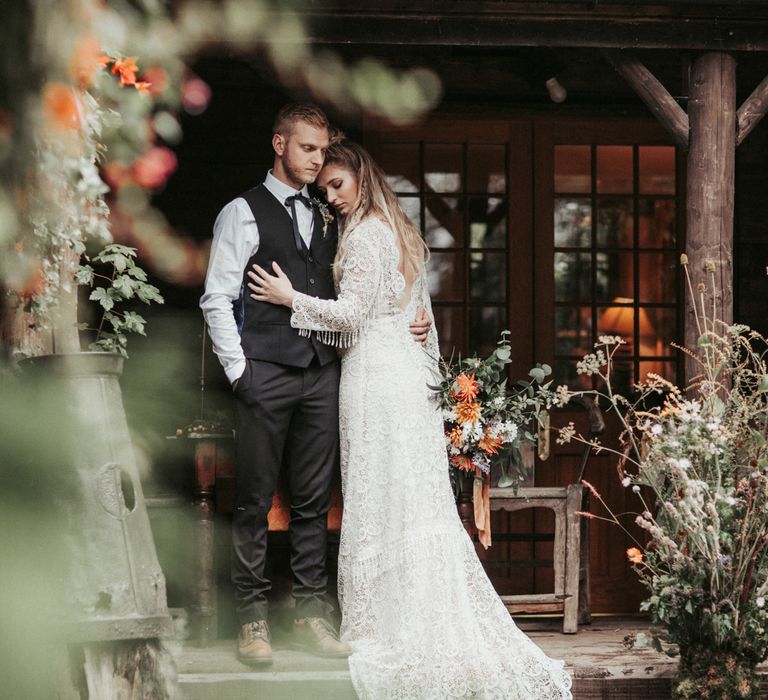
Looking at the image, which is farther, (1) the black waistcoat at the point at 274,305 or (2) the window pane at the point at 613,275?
(2) the window pane at the point at 613,275

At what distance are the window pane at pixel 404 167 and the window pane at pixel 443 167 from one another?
67 mm

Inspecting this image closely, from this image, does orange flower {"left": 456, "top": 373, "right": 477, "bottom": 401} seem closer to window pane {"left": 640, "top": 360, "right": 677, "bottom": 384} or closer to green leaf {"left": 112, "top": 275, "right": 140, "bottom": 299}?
green leaf {"left": 112, "top": 275, "right": 140, "bottom": 299}

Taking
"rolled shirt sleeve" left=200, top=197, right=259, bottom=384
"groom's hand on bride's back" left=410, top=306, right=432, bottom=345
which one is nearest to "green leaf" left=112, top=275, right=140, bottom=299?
"rolled shirt sleeve" left=200, top=197, right=259, bottom=384

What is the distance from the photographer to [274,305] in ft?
12.8

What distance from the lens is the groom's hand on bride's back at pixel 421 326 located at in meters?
4.17

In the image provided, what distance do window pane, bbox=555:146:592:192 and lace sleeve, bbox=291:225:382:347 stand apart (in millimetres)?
2727

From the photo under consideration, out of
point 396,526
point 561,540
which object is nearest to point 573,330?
point 561,540

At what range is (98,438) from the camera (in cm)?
98

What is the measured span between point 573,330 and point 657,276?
0.64 meters

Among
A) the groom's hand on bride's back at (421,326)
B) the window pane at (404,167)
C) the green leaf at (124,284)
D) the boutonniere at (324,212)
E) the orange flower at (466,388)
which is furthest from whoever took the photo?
the window pane at (404,167)

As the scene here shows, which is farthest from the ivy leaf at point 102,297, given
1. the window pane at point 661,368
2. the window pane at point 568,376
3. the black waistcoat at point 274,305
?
the window pane at point 661,368

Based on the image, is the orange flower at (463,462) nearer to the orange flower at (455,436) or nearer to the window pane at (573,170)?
the orange flower at (455,436)

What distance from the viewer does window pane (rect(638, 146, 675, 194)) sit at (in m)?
6.40

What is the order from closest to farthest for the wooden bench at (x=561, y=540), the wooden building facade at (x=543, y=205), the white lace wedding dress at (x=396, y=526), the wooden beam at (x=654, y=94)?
the white lace wedding dress at (x=396, y=526), the wooden beam at (x=654, y=94), the wooden bench at (x=561, y=540), the wooden building facade at (x=543, y=205)
